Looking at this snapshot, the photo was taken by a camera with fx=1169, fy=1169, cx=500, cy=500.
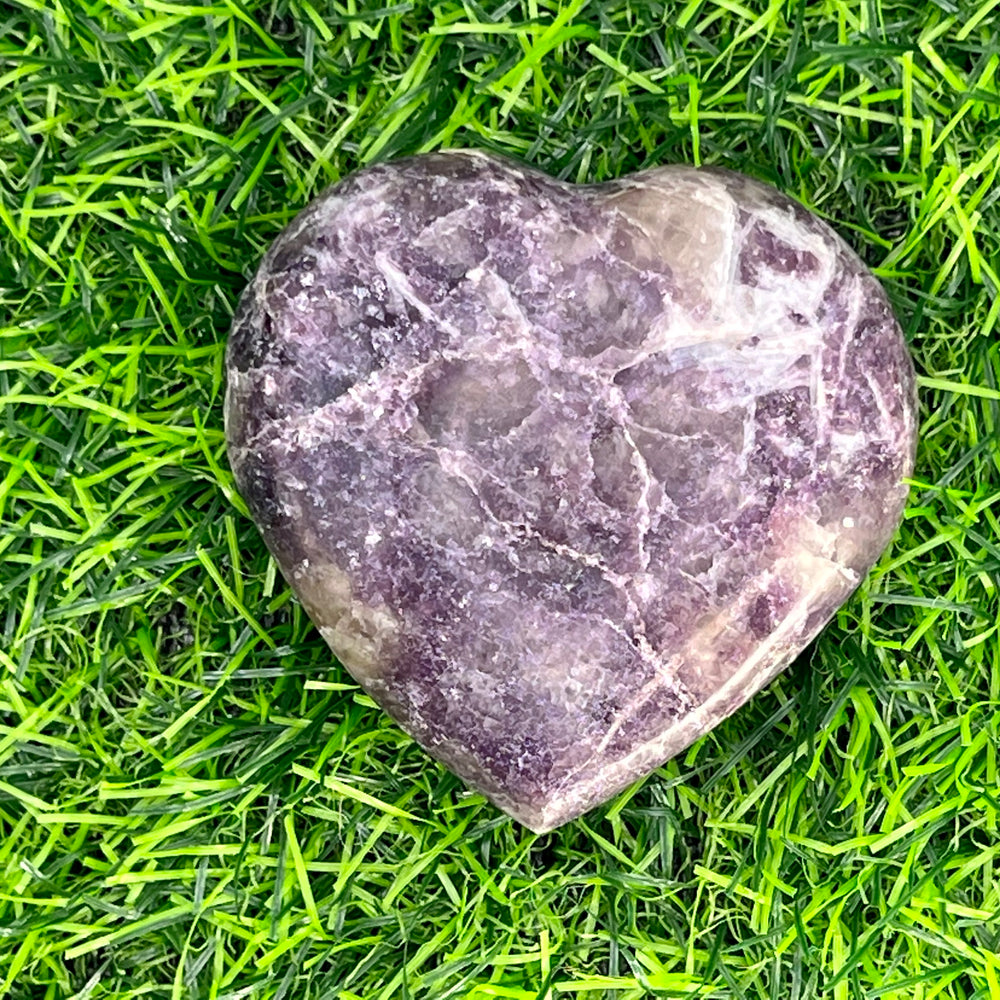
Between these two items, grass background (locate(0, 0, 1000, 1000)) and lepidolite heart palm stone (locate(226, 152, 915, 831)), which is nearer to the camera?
lepidolite heart palm stone (locate(226, 152, 915, 831))

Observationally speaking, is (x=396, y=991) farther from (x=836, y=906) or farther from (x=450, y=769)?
(x=836, y=906)

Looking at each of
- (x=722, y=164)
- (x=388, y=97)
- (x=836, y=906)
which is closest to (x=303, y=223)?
(x=388, y=97)

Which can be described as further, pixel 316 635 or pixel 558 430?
pixel 316 635

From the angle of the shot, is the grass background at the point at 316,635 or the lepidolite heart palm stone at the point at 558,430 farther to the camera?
the grass background at the point at 316,635

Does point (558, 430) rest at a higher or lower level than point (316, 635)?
higher
